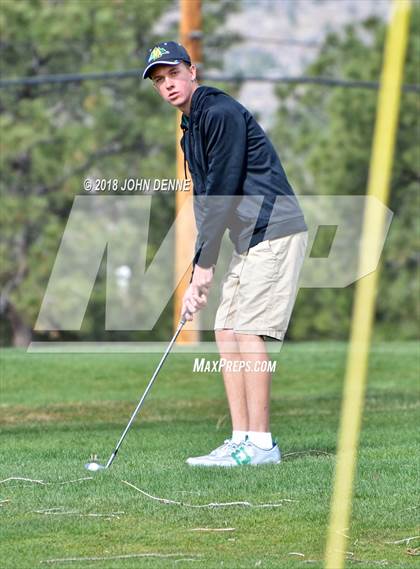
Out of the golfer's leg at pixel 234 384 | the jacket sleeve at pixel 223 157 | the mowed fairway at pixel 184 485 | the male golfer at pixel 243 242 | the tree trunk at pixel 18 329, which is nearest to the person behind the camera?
the mowed fairway at pixel 184 485

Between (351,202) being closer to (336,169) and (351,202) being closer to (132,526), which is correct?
(336,169)

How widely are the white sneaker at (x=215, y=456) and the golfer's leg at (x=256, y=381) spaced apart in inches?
6.2

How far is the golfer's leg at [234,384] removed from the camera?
297 inches

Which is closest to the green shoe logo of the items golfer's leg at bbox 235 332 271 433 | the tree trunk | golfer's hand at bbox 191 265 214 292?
golfer's leg at bbox 235 332 271 433

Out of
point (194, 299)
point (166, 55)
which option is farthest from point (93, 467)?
point (166, 55)

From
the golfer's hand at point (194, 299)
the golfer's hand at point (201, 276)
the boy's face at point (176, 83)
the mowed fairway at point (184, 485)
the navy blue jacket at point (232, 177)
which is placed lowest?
the mowed fairway at point (184, 485)

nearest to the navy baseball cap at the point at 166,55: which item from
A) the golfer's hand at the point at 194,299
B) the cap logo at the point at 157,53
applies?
the cap logo at the point at 157,53

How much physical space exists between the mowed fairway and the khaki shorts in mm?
799

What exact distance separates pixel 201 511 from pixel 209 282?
1.64 meters

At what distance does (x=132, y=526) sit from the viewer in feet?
19.4

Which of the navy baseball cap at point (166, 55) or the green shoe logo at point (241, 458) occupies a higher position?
the navy baseball cap at point (166, 55)

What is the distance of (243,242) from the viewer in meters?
7.52

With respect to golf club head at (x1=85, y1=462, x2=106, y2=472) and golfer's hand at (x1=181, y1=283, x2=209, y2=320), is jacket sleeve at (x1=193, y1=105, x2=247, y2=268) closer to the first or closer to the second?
golfer's hand at (x1=181, y1=283, x2=209, y2=320)

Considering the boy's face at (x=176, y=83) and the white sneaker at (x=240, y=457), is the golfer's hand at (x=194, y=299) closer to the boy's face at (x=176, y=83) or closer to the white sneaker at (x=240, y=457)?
the white sneaker at (x=240, y=457)
